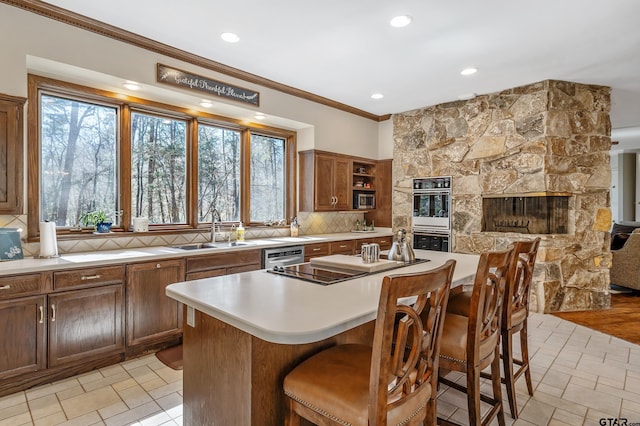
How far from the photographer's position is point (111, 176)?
355cm

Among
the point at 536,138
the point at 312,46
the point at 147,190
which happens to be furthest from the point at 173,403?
the point at 536,138

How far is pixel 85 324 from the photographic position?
2.77 meters

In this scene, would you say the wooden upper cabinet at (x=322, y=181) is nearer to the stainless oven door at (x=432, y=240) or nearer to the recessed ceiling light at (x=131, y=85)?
the stainless oven door at (x=432, y=240)

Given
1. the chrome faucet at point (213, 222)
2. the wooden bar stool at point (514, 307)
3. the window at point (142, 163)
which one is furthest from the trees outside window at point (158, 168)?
the wooden bar stool at point (514, 307)

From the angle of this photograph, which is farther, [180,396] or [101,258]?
[101,258]

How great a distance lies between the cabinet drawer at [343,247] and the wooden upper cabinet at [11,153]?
3.29 m

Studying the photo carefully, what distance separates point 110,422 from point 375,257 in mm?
1976

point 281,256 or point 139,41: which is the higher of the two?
point 139,41

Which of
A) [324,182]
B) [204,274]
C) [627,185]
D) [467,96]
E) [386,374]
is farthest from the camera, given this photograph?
[627,185]

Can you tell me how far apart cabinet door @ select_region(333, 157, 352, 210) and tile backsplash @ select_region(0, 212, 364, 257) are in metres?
0.37

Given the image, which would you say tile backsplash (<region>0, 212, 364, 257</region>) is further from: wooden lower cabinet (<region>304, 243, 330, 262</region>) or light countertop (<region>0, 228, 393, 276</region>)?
wooden lower cabinet (<region>304, 243, 330, 262</region>)

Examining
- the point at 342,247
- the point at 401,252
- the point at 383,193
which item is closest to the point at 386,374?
the point at 401,252

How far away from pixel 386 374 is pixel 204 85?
3497mm

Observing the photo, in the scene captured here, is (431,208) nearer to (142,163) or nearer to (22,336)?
(142,163)
